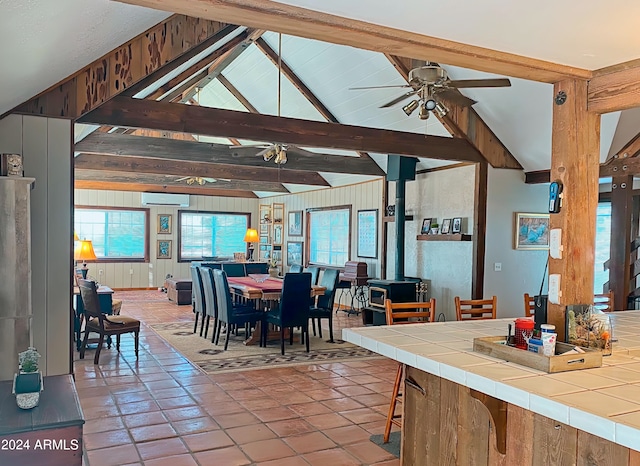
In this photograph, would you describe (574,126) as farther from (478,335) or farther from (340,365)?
(340,365)

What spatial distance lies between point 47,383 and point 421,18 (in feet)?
8.25

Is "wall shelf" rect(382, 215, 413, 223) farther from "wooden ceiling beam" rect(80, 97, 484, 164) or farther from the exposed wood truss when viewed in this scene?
"wooden ceiling beam" rect(80, 97, 484, 164)

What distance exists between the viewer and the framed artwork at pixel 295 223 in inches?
462

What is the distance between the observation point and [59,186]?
13.9 ft

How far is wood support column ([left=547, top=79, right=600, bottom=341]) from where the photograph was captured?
8.42 feet

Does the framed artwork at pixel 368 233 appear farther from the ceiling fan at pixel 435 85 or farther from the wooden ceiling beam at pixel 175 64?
the wooden ceiling beam at pixel 175 64

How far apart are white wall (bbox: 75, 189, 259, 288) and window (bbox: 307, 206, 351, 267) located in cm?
321

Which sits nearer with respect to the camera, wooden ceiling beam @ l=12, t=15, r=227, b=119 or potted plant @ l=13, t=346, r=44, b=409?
potted plant @ l=13, t=346, r=44, b=409

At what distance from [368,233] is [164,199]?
18.2 ft

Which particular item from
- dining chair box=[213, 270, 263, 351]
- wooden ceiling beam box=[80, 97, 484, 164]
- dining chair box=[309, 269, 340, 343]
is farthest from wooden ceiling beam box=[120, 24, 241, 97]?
dining chair box=[309, 269, 340, 343]

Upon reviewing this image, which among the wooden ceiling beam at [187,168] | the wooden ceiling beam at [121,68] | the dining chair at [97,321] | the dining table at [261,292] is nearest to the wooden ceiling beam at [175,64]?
the wooden ceiling beam at [121,68]

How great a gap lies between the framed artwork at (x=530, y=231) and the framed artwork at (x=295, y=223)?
17.8 feet

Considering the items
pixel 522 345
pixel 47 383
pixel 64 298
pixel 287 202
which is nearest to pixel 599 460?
pixel 522 345

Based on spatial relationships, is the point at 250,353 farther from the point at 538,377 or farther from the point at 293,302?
the point at 538,377
